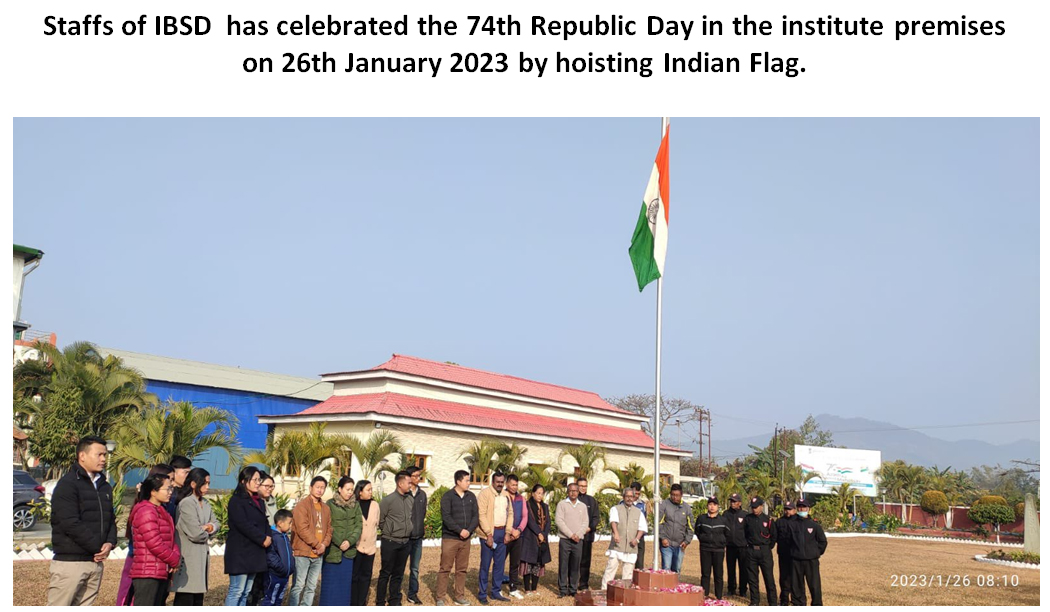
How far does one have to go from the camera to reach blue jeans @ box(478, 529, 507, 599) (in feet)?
→ 37.9

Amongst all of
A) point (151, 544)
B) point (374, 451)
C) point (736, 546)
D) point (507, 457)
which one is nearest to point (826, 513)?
point (507, 457)

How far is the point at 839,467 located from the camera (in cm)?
4625

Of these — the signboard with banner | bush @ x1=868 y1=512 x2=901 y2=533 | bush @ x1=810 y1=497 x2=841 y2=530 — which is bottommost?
bush @ x1=868 y1=512 x2=901 y2=533

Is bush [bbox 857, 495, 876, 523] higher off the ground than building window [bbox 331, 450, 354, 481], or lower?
lower

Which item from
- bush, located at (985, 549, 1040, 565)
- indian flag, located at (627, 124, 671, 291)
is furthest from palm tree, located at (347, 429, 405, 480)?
bush, located at (985, 549, 1040, 565)

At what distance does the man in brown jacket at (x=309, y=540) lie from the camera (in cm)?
929

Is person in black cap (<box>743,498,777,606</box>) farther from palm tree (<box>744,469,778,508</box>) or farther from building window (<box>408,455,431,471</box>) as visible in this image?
palm tree (<box>744,469,778,508</box>)

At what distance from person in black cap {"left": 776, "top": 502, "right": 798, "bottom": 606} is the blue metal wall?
28.2m

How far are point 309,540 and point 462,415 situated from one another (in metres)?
17.5

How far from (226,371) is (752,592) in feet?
127

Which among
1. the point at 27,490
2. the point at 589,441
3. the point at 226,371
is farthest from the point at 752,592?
the point at 226,371

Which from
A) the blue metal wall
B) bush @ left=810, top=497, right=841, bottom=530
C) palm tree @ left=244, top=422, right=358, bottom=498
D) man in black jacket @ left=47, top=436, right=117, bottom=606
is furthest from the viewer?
bush @ left=810, top=497, right=841, bottom=530

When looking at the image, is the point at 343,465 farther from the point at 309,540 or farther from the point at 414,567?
the point at 309,540

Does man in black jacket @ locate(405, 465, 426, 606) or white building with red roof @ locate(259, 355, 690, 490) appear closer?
man in black jacket @ locate(405, 465, 426, 606)
